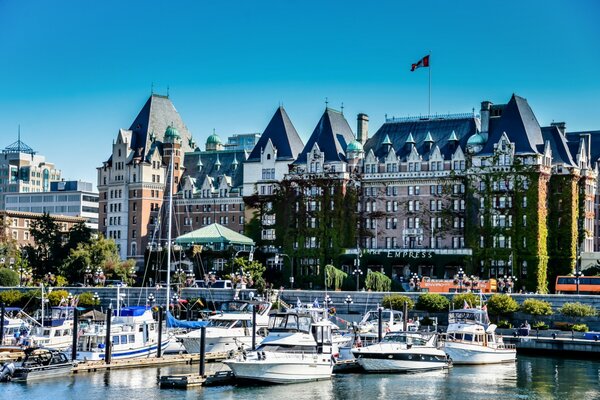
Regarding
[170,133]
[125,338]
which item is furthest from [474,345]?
[170,133]

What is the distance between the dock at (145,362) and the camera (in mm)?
69438

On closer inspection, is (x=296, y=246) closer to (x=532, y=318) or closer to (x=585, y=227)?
(x=585, y=227)

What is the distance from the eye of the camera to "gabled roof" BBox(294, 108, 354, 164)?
427ft

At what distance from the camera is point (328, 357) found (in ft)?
219

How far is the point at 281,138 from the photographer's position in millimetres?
137875

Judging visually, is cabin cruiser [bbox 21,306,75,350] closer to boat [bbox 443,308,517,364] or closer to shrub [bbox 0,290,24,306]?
boat [bbox 443,308,517,364]

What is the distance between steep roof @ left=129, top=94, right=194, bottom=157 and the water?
83.5 meters

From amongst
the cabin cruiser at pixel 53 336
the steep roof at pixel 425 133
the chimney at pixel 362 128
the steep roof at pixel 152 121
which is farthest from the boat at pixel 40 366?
the steep roof at pixel 152 121

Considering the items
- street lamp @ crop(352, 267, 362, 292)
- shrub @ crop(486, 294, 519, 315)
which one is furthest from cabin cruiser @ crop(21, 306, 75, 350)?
street lamp @ crop(352, 267, 362, 292)

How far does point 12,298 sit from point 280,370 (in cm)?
5774

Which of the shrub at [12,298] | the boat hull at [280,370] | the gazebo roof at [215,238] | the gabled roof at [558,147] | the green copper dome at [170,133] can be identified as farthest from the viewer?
the green copper dome at [170,133]

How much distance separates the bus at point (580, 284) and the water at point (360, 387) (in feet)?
105

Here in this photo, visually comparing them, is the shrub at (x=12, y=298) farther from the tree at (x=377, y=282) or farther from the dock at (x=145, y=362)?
the dock at (x=145, y=362)

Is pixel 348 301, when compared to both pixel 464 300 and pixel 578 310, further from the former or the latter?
pixel 578 310
